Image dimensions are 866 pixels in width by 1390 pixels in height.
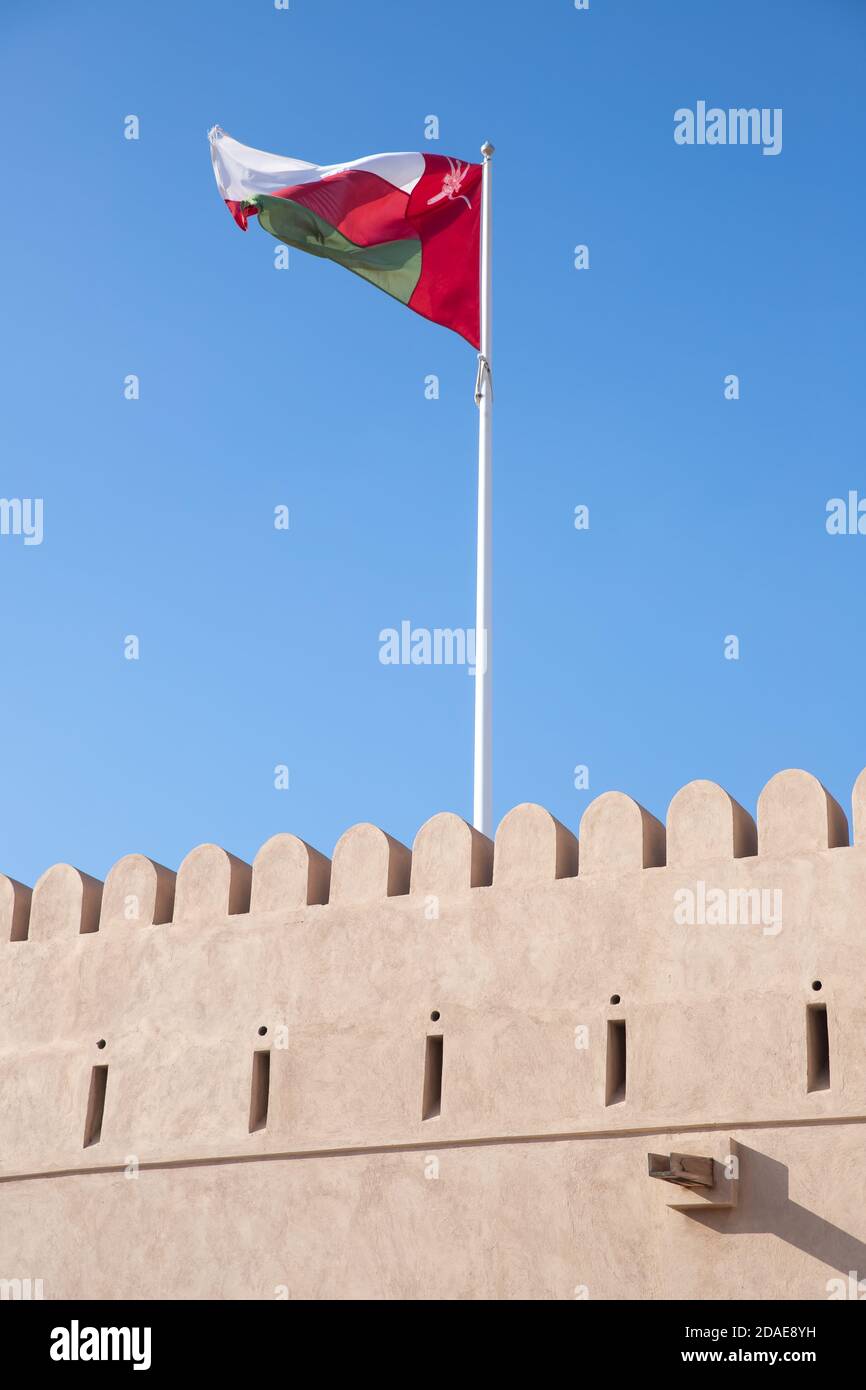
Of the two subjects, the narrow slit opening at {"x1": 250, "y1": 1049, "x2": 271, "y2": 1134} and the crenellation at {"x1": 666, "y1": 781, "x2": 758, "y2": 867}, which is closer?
the crenellation at {"x1": 666, "y1": 781, "x2": 758, "y2": 867}

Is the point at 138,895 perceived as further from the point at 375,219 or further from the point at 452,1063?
the point at 375,219

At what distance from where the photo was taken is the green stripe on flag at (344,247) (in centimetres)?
1595

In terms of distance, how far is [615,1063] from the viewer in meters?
11.4

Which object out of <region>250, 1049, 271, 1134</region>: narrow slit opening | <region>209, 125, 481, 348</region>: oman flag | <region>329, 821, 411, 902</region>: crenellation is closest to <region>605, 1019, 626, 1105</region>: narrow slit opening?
<region>329, 821, 411, 902</region>: crenellation

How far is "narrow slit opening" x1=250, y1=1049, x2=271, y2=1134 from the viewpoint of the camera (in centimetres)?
1249

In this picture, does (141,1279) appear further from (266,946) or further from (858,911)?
(858,911)

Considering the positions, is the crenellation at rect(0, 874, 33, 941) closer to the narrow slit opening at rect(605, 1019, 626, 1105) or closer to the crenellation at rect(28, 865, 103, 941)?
the crenellation at rect(28, 865, 103, 941)

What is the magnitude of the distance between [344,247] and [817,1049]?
8.11 m

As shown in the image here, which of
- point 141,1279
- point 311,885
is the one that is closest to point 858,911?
point 311,885

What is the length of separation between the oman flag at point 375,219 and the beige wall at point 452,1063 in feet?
17.4

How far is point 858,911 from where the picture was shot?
10867 mm

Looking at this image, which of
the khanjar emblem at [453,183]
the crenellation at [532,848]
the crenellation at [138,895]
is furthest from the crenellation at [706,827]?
the khanjar emblem at [453,183]

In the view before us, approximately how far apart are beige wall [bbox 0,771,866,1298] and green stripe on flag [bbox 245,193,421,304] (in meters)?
5.31

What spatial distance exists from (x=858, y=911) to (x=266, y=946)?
13.1 ft
